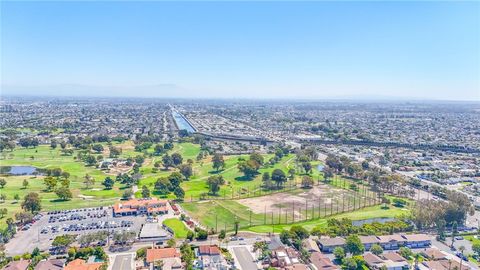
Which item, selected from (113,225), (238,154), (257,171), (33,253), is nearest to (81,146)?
(238,154)

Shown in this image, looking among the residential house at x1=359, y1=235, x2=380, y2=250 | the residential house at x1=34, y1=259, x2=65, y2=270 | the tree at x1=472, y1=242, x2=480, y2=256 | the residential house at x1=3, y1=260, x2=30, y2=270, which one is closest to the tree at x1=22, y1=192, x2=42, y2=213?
the residential house at x1=3, y1=260, x2=30, y2=270

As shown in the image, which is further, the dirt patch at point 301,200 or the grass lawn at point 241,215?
the dirt patch at point 301,200

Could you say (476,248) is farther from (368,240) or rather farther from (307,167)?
(307,167)

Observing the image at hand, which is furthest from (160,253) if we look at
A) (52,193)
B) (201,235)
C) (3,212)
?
(52,193)

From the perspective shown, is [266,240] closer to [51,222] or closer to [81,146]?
[51,222]

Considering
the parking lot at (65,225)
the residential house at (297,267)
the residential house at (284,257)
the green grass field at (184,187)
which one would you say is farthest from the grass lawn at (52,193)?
the residential house at (297,267)

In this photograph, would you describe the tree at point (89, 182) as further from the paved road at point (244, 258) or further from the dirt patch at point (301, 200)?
the paved road at point (244, 258)

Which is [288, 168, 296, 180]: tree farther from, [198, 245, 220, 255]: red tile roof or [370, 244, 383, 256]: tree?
[198, 245, 220, 255]: red tile roof
